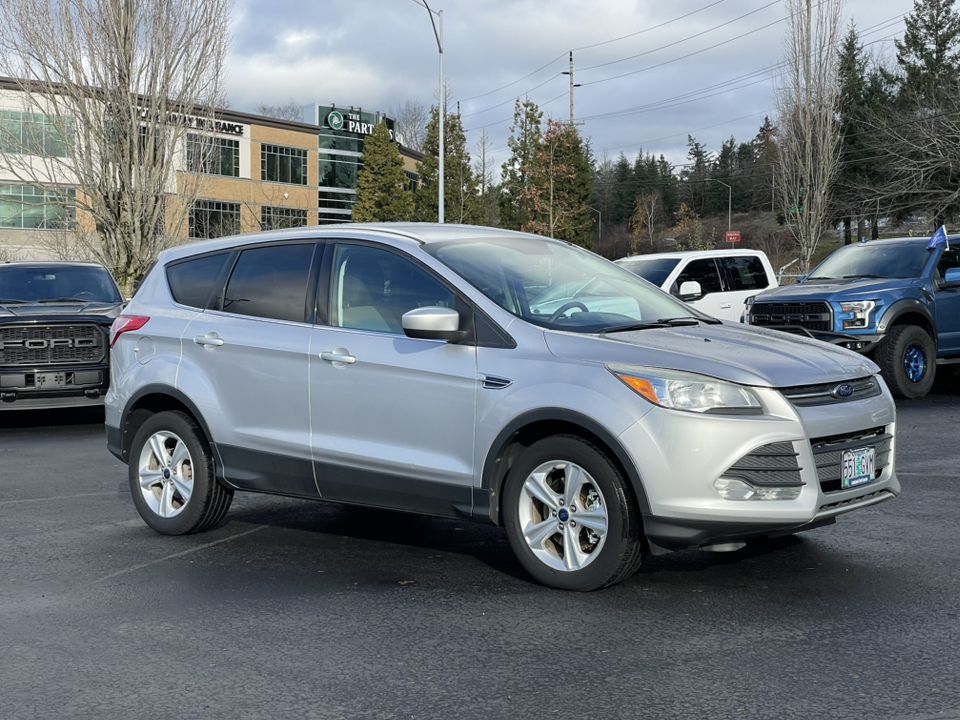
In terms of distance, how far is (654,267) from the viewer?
18266mm

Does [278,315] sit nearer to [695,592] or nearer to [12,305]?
[695,592]

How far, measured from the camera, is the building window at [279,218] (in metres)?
62.8

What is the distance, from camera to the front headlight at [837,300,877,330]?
13.4m

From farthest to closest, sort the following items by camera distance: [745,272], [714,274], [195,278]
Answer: [745,272] → [714,274] → [195,278]

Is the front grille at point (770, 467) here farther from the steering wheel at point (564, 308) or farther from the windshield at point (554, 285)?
the steering wheel at point (564, 308)

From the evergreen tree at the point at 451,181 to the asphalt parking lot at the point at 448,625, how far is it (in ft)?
161

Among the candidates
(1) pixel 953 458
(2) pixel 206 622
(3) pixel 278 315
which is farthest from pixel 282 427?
(1) pixel 953 458

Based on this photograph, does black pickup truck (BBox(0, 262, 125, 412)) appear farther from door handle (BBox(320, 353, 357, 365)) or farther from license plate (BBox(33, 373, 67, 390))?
door handle (BBox(320, 353, 357, 365))

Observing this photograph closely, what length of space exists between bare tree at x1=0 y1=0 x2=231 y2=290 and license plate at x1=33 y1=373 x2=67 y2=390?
17433 millimetres

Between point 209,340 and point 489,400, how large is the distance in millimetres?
2045

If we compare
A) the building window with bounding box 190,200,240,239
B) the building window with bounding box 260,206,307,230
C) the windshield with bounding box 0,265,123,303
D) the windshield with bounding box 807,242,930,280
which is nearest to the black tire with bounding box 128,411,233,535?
the windshield with bounding box 0,265,123,303

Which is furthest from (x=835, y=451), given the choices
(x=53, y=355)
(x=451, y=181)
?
(x=451, y=181)

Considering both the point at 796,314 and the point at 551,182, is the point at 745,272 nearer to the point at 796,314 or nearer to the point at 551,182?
the point at 796,314

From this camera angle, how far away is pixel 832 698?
3.99m
